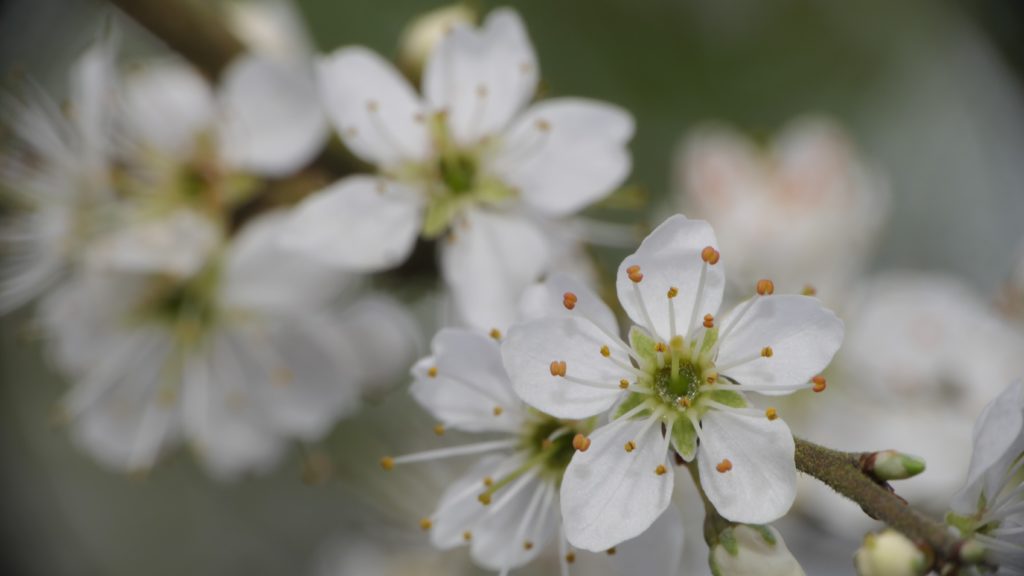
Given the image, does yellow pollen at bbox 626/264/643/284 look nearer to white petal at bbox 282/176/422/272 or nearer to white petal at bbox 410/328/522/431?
white petal at bbox 410/328/522/431

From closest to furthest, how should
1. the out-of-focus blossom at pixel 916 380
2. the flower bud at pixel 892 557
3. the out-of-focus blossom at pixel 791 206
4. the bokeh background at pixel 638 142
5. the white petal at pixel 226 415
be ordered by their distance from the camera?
the flower bud at pixel 892 557 < the white petal at pixel 226 415 < the out-of-focus blossom at pixel 916 380 < the out-of-focus blossom at pixel 791 206 < the bokeh background at pixel 638 142

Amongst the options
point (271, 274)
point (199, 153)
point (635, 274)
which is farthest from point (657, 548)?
point (199, 153)

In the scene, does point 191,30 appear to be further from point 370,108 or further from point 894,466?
point 894,466

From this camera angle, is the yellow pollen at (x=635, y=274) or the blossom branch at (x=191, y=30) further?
the blossom branch at (x=191, y=30)

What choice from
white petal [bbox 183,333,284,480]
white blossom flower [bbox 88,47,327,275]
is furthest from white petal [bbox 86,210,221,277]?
white petal [bbox 183,333,284,480]

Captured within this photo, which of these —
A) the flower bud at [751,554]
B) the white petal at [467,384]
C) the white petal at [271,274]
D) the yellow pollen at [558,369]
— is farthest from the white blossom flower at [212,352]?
the flower bud at [751,554]

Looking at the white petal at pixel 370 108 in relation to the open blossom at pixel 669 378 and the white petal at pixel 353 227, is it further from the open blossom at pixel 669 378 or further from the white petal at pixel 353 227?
the open blossom at pixel 669 378

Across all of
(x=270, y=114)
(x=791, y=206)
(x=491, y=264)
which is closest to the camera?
(x=491, y=264)
